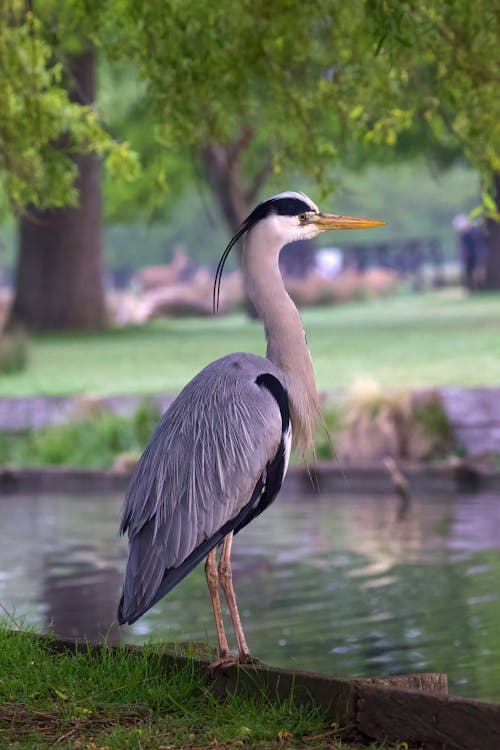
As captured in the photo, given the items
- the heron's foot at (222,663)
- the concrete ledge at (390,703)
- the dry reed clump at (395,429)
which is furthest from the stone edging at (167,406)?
the concrete ledge at (390,703)

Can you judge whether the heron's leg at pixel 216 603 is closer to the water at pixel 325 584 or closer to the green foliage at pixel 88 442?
the water at pixel 325 584

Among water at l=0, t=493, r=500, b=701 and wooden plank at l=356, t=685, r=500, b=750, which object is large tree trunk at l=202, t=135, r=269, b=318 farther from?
wooden plank at l=356, t=685, r=500, b=750

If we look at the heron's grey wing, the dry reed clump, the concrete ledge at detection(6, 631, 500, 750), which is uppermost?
the heron's grey wing

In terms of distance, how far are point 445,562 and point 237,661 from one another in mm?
6900

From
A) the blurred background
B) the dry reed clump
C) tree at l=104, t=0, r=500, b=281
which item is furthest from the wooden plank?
the dry reed clump

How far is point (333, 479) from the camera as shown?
18797mm

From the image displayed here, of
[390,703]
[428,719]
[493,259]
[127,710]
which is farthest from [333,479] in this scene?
[493,259]

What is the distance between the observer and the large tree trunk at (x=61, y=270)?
119 ft

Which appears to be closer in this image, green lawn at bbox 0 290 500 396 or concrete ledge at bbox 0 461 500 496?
concrete ledge at bbox 0 461 500 496

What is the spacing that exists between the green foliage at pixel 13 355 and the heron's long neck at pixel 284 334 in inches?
825

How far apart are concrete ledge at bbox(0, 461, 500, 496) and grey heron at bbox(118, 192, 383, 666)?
10.4 m

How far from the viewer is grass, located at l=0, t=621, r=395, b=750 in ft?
19.9

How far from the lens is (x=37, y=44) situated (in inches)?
448

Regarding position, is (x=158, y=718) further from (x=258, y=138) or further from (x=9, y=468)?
(x=258, y=138)
